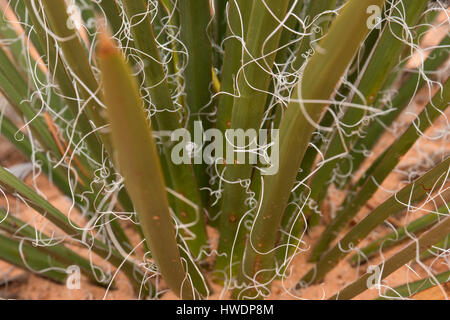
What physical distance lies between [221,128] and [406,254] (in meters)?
0.28

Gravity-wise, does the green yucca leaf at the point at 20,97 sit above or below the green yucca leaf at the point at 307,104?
above

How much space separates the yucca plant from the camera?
291 mm

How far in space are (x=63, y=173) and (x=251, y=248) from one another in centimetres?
34

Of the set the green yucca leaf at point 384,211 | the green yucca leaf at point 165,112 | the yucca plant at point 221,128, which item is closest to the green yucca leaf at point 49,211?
the yucca plant at point 221,128

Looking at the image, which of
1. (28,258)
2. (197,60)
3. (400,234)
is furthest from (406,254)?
(28,258)

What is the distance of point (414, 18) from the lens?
49 cm

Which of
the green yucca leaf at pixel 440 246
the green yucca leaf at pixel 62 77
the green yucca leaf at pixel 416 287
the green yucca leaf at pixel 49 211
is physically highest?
the green yucca leaf at pixel 62 77

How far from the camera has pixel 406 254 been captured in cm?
40

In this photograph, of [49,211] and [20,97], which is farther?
[20,97]

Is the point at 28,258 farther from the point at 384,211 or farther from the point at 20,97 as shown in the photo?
the point at 384,211

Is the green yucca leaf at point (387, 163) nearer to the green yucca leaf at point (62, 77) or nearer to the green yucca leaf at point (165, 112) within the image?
the green yucca leaf at point (165, 112)

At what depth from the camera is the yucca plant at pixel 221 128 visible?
0.95 feet

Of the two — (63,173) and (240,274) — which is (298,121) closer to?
(240,274)
